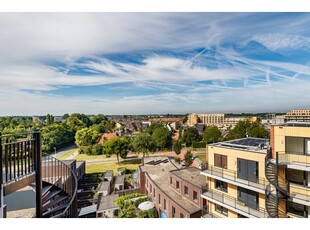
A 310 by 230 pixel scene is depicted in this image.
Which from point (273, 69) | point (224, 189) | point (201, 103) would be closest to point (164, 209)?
point (224, 189)

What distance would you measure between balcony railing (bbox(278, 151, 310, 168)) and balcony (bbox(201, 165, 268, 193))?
532 mm

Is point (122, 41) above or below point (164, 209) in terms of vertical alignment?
above

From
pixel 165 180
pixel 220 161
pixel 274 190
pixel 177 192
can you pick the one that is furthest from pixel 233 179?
pixel 165 180

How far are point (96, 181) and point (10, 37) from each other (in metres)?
6.11

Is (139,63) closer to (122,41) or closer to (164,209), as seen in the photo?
(122,41)

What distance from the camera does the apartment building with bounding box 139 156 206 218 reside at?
162 inches

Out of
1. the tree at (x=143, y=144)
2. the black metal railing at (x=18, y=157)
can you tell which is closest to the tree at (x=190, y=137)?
the tree at (x=143, y=144)

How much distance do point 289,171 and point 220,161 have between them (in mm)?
1161

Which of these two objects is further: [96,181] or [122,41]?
[96,181]

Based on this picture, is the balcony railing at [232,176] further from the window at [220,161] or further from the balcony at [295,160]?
the balcony at [295,160]

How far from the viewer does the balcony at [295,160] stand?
104 inches

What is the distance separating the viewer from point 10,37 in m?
3.83

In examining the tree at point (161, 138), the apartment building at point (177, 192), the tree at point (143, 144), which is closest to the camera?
the apartment building at point (177, 192)

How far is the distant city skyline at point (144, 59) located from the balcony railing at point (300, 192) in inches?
111
